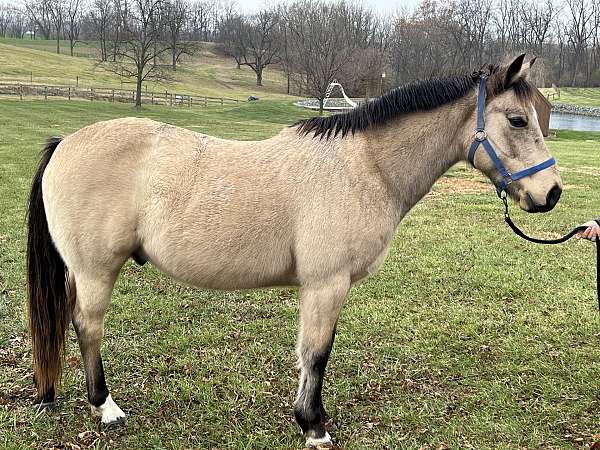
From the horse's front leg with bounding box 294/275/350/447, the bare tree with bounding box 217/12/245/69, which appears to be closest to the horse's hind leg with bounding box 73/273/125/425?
the horse's front leg with bounding box 294/275/350/447

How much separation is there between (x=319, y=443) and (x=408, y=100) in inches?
82.5

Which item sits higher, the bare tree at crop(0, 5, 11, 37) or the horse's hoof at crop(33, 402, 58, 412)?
the bare tree at crop(0, 5, 11, 37)

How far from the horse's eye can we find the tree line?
0.73 m

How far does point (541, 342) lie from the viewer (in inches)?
176

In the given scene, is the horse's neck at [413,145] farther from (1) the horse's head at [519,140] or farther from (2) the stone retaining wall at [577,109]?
(2) the stone retaining wall at [577,109]

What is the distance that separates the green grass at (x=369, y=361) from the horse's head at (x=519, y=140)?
2.11ft

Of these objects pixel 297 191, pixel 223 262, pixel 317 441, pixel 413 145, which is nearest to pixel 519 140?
pixel 413 145

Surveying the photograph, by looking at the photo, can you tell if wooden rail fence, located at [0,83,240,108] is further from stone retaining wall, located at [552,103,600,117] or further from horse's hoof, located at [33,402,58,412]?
stone retaining wall, located at [552,103,600,117]

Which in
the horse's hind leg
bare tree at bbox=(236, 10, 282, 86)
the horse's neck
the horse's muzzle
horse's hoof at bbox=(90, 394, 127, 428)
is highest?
bare tree at bbox=(236, 10, 282, 86)

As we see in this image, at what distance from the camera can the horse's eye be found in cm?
286

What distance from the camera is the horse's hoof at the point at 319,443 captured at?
307 cm

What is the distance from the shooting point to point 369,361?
4113mm

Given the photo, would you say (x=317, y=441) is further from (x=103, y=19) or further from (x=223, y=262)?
(x=103, y=19)

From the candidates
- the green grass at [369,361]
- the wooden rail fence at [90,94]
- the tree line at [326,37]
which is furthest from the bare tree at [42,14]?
the green grass at [369,361]
